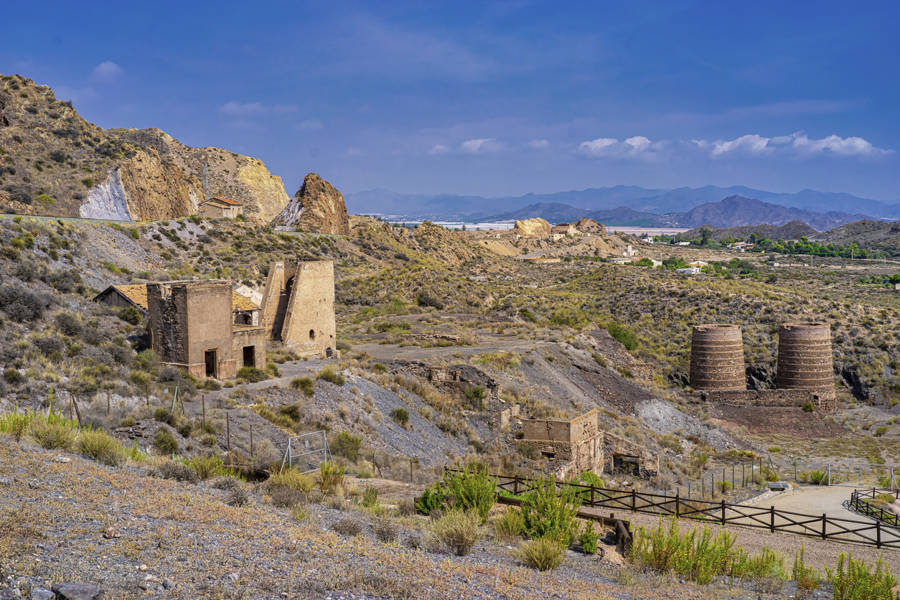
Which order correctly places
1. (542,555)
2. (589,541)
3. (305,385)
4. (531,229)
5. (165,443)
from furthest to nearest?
(531,229) → (305,385) → (165,443) → (589,541) → (542,555)

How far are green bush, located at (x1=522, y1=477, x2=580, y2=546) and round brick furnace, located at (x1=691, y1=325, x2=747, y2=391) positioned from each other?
23117 millimetres

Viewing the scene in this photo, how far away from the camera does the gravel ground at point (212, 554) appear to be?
22.2 ft

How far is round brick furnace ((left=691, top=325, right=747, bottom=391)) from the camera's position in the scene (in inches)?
1283

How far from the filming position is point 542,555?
31.2 ft

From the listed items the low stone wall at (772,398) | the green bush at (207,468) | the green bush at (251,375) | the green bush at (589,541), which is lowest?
the low stone wall at (772,398)

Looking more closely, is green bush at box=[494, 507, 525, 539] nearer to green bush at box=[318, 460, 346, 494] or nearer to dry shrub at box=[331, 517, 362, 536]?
dry shrub at box=[331, 517, 362, 536]

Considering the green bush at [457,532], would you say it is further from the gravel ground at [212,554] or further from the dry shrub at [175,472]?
the dry shrub at [175,472]

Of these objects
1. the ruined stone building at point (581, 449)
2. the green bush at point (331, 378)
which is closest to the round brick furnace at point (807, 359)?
the ruined stone building at point (581, 449)

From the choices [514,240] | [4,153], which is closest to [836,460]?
[4,153]

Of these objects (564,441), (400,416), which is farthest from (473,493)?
(400,416)

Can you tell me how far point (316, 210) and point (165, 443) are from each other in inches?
2043

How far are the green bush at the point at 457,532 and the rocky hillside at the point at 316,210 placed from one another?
5285 centimetres

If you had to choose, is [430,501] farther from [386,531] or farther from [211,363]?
[211,363]

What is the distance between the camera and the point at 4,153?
41500mm
